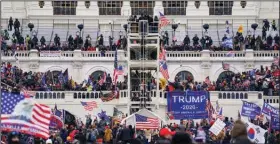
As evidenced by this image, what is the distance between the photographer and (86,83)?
207ft

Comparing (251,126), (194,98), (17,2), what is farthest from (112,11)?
(251,126)

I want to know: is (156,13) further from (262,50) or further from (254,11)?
(262,50)

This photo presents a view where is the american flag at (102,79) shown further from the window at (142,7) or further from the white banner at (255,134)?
the white banner at (255,134)

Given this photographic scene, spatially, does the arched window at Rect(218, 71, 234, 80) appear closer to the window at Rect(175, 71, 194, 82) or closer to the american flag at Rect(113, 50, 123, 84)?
the window at Rect(175, 71, 194, 82)

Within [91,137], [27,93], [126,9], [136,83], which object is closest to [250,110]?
[91,137]

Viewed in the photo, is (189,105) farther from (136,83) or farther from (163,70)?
(136,83)

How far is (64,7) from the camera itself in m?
84.6

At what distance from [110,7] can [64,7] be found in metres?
3.46

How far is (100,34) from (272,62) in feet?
47.4

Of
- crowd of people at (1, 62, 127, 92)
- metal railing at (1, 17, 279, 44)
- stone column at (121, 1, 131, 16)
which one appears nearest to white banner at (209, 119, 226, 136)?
crowd of people at (1, 62, 127, 92)

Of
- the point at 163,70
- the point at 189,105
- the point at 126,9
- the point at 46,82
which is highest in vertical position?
the point at 126,9

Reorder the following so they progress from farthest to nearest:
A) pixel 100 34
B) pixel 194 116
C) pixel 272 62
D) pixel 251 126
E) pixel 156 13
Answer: pixel 156 13 < pixel 100 34 < pixel 272 62 < pixel 194 116 < pixel 251 126

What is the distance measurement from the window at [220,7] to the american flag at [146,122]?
3752 cm

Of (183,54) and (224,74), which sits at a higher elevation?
(183,54)
